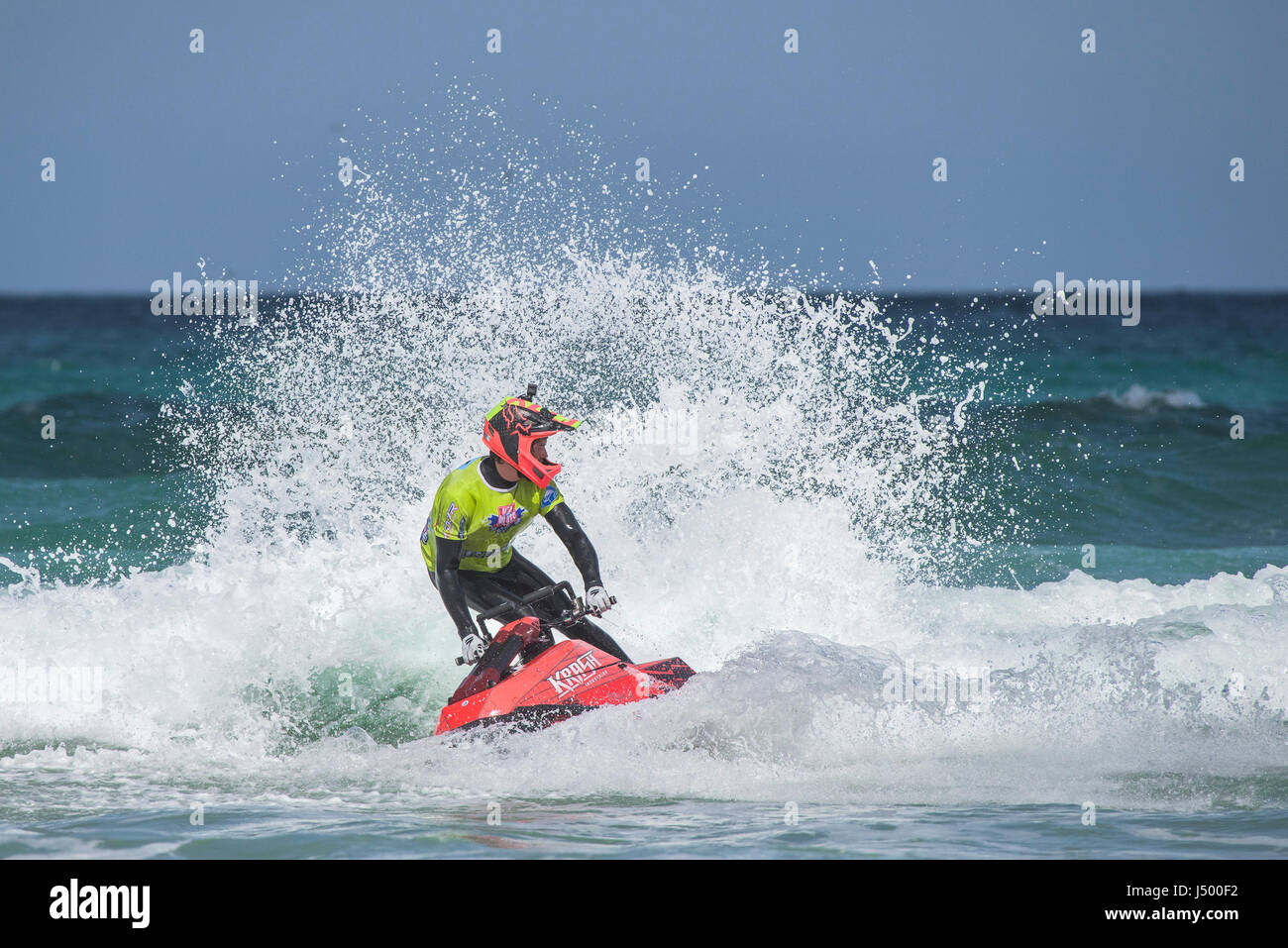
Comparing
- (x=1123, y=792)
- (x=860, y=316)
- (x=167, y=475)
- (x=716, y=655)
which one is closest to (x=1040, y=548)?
(x=860, y=316)

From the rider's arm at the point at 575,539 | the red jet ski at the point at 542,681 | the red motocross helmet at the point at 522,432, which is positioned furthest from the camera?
the rider's arm at the point at 575,539

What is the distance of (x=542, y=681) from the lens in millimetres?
5953

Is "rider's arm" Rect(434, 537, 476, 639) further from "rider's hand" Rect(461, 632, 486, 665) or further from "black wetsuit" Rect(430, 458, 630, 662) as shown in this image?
"rider's hand" Rect(461, 632, 486, 665)

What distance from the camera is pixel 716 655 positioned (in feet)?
27.8

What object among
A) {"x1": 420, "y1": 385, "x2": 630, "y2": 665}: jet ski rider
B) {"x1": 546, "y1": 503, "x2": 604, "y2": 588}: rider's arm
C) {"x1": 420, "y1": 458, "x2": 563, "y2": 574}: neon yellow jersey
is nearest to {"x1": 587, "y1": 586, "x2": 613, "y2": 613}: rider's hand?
{"x1": 420, "y1": 385, "x2": 630, "y2": 665}: jet ski rider

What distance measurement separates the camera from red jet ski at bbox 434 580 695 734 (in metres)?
5.86

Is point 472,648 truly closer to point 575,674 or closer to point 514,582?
point 575,674

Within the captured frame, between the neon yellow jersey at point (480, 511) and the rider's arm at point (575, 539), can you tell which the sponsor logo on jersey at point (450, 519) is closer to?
the neon yellow jersey at point (480, 511)

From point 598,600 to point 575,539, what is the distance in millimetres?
444

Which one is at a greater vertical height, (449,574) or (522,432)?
(522,432)

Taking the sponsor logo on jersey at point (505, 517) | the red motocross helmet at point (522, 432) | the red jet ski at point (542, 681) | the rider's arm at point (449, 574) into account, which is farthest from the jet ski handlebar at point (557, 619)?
the red motocross helmet at point (522, 432)

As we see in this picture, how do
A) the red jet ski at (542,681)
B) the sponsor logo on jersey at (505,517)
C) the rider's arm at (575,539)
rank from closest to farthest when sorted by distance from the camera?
the red jet ski at (542,681), the sponsor logo on jersey at (505,517), the rider's arm at (575,539)

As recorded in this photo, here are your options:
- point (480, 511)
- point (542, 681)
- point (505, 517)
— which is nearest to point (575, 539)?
point (505, 517)

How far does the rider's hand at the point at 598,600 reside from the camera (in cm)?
612
